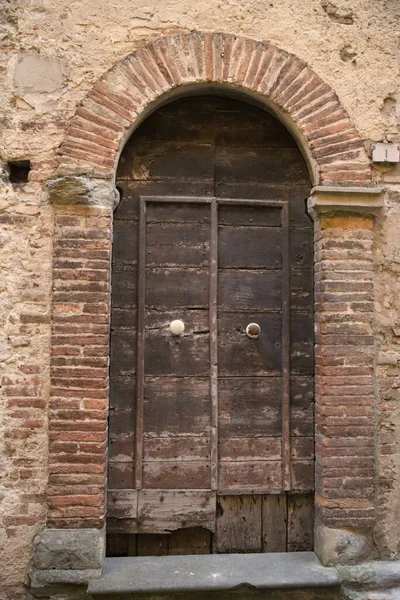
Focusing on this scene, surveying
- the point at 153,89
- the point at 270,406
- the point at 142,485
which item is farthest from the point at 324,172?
the point at 142,485

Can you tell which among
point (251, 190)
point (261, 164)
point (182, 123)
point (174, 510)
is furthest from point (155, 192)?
point (174, 510)

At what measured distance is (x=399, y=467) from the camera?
346cm

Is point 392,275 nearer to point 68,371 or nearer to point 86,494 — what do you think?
point 68,371

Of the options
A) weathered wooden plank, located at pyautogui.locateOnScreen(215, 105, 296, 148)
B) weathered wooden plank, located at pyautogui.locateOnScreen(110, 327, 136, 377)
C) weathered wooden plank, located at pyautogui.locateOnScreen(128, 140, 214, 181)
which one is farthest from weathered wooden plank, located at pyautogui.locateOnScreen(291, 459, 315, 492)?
weathered wooden plank, located at pyautogui.locateOnScreen(215, 105, 296, 148)

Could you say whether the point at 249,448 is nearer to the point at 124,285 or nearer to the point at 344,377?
the point at 344,377

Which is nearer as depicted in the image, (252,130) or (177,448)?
(177,448)

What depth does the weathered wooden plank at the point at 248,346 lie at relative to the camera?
3.65 meters

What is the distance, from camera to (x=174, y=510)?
11.6ft

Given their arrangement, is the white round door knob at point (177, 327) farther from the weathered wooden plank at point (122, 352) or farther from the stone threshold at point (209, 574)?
the stone threshold at point (209, 574)

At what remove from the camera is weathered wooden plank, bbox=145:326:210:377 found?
3.60 metres

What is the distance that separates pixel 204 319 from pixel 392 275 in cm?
132

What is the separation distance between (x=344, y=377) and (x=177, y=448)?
123 centimetres

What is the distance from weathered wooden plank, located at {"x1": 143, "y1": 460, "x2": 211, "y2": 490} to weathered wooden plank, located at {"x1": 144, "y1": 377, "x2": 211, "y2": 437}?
8.0 inches

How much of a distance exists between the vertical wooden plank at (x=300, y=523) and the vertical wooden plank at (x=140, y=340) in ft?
3.58
